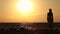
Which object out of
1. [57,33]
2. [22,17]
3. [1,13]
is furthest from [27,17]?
[57,33]

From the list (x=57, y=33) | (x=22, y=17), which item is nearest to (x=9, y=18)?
(x=22, y=17)

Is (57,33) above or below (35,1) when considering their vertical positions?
below

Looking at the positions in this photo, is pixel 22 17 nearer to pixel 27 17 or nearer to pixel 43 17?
pixel 27 17

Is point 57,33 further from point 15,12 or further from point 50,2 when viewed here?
point 15,12

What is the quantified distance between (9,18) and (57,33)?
611 millimetres

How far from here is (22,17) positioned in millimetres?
1514

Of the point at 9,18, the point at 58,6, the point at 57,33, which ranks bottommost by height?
the point at 57,33

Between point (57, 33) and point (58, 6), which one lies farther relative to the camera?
point (58, 6)

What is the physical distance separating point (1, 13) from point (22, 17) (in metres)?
0.24

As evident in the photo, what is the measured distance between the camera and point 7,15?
1521 mm

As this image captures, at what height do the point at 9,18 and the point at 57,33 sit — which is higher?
the point at 9,18

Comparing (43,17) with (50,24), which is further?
(43,17)

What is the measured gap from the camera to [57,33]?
3.64 feet

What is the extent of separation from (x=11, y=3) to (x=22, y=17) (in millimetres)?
201
